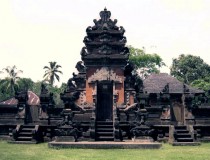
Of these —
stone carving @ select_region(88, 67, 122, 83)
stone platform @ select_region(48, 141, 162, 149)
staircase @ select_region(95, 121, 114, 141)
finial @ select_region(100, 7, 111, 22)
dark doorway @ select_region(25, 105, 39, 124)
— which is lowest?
stone platform @ select_region(48, 141, 162, 149)

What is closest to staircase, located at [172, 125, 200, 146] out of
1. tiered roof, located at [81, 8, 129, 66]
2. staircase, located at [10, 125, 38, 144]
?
tiered roof, located at [81, 8, 129, 66]

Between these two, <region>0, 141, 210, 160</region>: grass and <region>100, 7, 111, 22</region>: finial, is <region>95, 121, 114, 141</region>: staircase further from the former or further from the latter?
<region>100, 7, 111, 22</region>: finial

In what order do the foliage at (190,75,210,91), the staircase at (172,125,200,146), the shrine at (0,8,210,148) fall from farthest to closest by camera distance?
the foliage at (190,75,210,91) → the shrine at (0,8,210,148) → the staircase at (172,125,200,146)

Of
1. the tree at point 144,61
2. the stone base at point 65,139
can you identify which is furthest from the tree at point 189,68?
the stone base at point 65,139

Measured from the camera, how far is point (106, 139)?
1888 cm

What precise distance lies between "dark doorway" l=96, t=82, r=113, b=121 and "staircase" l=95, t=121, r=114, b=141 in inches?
99.2

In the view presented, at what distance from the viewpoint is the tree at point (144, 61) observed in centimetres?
5372

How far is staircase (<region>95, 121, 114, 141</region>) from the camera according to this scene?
62.2 feet

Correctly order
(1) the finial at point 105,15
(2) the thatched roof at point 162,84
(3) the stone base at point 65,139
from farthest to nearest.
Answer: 1. (2) the thatched roof at point 162,84
2. (1) the finial at point 105,15
3. (3) the stone base at point 65,139

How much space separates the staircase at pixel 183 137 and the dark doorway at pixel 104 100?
5801 millimetres

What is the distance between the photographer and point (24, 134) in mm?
20234

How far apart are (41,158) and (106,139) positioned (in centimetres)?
738

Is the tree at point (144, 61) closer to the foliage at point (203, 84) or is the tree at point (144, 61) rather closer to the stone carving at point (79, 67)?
the foliage at point (203, 84)

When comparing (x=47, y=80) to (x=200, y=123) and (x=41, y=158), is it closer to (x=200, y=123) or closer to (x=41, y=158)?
(x=200, y=123)
